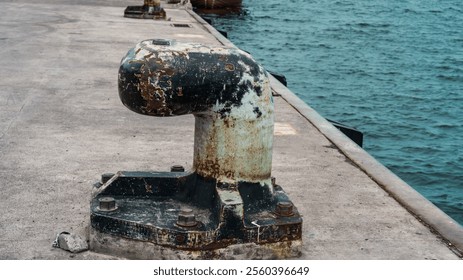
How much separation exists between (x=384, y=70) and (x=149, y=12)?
39.0ft

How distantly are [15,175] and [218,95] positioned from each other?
1.86 m

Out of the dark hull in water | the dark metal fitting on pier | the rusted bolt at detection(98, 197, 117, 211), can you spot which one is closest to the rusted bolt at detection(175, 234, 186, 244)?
the rusted bolt at detection(98, 197, 117, 211)

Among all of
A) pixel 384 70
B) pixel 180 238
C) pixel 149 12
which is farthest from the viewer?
pixel 384 70

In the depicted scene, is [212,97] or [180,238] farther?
[212,97]

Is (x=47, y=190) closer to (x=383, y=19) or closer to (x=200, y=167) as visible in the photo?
(x=200, y=167)

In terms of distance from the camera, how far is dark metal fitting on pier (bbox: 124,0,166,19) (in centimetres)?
1543

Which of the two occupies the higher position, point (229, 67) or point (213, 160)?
point (229, 67)

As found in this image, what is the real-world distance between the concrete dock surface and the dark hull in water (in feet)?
88.2

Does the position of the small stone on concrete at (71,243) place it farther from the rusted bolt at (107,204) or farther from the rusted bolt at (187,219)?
the rusted bolt at (187,219)

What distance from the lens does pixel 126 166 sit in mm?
5320

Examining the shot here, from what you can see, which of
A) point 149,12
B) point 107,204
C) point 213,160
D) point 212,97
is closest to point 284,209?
point 213,160

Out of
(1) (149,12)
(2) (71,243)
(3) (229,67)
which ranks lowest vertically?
(1) (149,12)

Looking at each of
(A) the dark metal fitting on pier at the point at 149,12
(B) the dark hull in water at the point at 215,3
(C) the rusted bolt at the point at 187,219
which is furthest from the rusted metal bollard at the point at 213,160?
(B) the dark hull in water at the point at 215,3

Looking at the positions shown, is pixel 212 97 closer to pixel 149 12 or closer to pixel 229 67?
pixel 229 67
